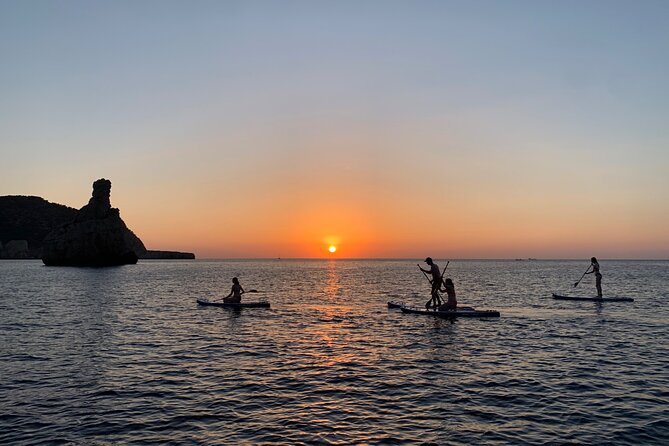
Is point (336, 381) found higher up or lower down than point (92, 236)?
lower down

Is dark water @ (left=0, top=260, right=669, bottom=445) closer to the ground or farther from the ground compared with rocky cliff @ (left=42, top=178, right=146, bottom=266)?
closer to the ground

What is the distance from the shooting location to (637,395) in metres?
15.7

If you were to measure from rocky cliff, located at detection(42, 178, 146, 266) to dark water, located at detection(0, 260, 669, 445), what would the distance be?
12395 cm

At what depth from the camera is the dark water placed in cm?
1246

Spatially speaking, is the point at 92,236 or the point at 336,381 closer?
the point at 336,381

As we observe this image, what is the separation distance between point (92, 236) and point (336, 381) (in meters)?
146

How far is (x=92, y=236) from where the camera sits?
145125 mm

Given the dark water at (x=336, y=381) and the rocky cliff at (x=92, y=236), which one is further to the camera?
the rocky cliff at (x=92, y=236)

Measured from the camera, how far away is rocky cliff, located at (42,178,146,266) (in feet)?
479

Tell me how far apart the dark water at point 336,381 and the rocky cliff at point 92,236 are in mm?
123954

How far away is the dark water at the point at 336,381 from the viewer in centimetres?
1246

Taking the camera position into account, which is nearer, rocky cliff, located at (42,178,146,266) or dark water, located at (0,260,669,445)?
dark water, located at (0,260,669,445)

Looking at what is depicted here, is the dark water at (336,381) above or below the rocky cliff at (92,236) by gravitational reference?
below

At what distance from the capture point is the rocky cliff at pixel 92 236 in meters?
146
